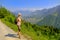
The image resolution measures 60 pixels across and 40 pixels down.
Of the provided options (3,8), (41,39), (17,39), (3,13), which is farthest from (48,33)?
(3,8)

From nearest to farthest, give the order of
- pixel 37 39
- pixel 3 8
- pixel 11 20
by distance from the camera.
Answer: pixel 37 39 → pixel 11 20 → pixel 3 8

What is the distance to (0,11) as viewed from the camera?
3266 cm

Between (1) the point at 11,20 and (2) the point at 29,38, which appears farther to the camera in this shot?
(1) the point at 11,20

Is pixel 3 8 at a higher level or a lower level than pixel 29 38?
higher

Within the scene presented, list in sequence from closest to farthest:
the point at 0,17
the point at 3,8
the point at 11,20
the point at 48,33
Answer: the point at 48,33 → the point at 11,20 → the point at 0,17 → the point at 3,8

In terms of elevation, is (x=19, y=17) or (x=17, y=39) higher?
(x=19, y=17)

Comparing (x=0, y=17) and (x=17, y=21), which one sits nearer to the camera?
(x=17, y=21)

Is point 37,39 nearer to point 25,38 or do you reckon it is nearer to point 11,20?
point 25,38

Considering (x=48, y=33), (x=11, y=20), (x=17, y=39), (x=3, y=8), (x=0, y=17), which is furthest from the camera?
(x=3, y=8)

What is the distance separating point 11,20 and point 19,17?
10.4 metres

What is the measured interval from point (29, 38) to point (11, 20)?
1020 centimetres

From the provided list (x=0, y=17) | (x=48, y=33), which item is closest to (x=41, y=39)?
(x=48, y=33)

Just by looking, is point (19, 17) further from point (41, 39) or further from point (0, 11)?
point (0, 11)

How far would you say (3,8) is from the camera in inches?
1366
